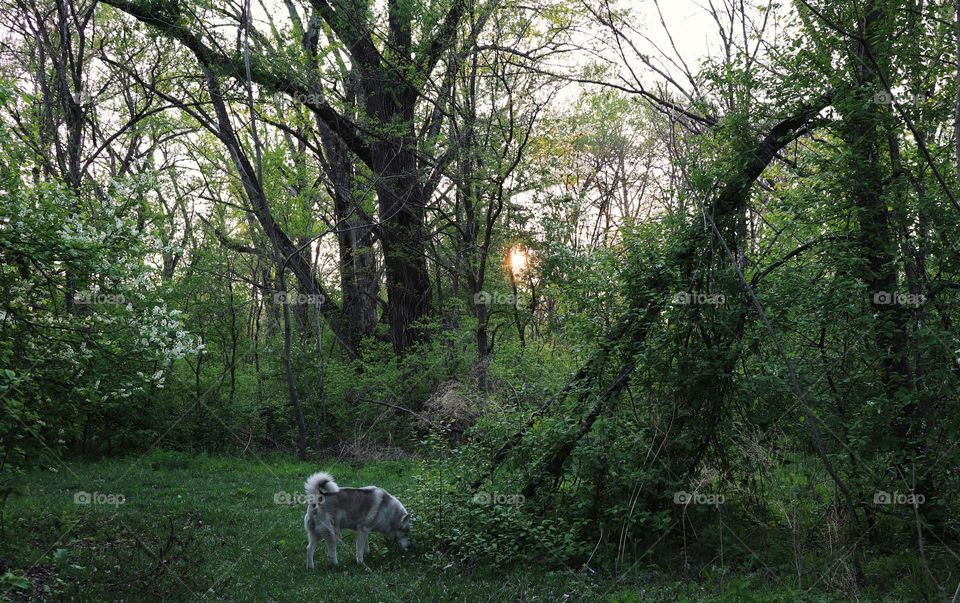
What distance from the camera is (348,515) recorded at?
27.9 feet

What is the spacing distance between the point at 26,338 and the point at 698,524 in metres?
8.09

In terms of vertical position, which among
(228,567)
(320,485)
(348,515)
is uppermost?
(320,485)

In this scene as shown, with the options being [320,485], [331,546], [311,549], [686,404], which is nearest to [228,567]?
[311,549]

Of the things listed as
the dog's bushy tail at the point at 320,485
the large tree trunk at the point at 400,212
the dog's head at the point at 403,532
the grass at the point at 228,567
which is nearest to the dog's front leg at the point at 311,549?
the grass at the point at 228,567

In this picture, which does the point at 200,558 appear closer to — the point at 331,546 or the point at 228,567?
the point at 228,567

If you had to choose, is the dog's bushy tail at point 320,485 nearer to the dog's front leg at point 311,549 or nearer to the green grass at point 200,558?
the dog's front leg at point 311,549

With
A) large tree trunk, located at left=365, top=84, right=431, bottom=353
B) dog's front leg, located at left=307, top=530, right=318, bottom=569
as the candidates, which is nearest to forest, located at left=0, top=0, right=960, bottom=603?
dog's front leg, located at left=307, top=530, right=318, bottom=569

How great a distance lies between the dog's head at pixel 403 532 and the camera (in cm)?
877

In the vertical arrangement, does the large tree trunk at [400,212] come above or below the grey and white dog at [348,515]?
above

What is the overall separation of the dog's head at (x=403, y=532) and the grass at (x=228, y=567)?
6.0 inches

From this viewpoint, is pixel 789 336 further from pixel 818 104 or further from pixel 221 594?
pixel 221 594

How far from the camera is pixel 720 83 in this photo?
852cm

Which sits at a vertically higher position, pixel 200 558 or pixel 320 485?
pixel 320 485

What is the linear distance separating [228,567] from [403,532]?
2.12 metres
